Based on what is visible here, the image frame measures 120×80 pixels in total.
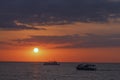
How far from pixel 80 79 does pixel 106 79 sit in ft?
28.3

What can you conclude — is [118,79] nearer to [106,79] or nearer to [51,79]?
[106,79]

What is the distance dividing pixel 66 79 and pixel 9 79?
58.9ft

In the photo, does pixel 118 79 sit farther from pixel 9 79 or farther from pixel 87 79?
pixel 9 79

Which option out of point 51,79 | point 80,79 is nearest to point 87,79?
point 80,79

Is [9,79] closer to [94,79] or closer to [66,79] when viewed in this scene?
[66,79]

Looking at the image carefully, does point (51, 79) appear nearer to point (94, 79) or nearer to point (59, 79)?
point (59, 79)

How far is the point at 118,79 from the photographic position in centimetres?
13600

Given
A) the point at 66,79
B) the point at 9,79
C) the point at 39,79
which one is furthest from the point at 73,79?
the point at 9,79

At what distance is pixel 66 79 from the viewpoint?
134500mm

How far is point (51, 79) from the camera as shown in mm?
134125

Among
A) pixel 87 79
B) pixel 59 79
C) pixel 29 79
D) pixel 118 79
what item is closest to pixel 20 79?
pixel 29 79

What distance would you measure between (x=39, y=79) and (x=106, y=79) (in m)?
21.8

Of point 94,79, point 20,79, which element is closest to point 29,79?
point 20,79

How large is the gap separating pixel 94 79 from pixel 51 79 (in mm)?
13722
